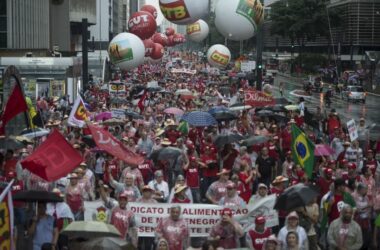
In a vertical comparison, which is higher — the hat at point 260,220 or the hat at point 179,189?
the hat at point 179,189

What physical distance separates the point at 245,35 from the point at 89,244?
465 inches

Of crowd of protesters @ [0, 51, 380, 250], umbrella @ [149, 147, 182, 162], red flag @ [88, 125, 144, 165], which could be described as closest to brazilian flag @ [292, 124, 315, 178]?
crowd of protesters @ [0, 51, 380, 250]

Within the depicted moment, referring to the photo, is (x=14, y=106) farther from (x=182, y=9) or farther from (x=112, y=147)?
(x=182, y=9)

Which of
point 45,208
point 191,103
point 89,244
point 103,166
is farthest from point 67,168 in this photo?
point 191,103

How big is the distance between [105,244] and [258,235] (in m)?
Result: 2.44

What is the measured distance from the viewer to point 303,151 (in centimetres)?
1256

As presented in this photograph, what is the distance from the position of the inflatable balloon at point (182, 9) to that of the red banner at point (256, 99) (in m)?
7.09

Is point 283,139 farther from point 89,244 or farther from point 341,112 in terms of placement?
point 341,112

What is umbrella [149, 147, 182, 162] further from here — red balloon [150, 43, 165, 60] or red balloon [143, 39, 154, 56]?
red balloon [150, 43, 165, 60]

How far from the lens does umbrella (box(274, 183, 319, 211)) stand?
10.0 meters

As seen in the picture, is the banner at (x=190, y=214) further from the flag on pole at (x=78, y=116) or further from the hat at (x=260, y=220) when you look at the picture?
the flag on pole at (x=78, y=116)

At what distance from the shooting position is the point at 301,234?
9.48 m

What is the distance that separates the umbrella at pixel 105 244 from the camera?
26.2 feet

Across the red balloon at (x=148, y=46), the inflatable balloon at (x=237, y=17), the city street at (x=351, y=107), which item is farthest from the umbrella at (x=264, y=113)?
the red balloon at (x=148, y=46)
